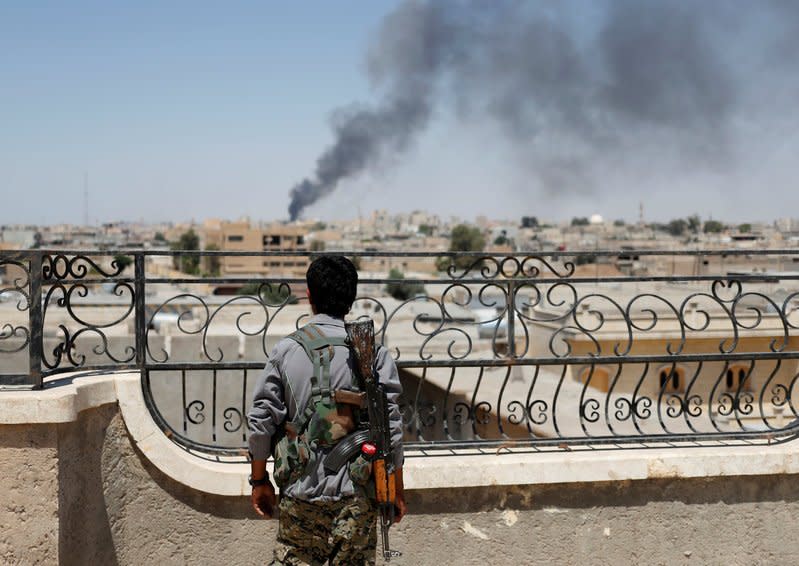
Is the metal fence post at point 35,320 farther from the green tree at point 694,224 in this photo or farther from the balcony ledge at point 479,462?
the green tree at point 694,224

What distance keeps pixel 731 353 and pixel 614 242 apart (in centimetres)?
7136

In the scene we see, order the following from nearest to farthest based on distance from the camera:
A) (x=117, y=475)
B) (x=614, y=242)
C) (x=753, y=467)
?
(x=117, y=475) < (x=753, y=467) < (x=614, y=242)

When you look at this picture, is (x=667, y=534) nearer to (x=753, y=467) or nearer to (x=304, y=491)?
(x=753, y=467)

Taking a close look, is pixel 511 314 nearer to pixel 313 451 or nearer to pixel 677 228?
pixel 313 451

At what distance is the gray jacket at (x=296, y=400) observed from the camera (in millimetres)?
3164

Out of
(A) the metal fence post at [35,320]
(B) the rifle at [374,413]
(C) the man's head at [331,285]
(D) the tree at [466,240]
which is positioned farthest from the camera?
(D) the tree at [466,240]

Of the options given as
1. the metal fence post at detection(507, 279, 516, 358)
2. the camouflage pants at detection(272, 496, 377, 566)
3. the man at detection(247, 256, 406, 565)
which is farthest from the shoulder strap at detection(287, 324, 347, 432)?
the metal fence post at detection(507, 279, 516, 358)

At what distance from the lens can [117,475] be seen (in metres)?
4.24

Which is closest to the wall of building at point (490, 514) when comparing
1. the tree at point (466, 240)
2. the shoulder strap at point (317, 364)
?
the shoulder strap at point (317, 364)

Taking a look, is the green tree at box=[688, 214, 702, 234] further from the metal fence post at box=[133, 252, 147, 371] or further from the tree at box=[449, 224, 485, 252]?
the metal fence post at box=[133, 252, 147, 371]

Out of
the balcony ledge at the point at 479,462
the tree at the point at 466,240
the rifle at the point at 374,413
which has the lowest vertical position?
the balcony ledge at the point at 479,462

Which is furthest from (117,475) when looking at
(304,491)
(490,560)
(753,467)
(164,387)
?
(164,387)

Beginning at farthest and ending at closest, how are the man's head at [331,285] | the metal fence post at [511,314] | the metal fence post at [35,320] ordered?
1. the metal fence post at [511,314]
2. the metal fence post at [35,320]
3. the man's head at [331,285]

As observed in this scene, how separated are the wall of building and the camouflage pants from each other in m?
1.13
